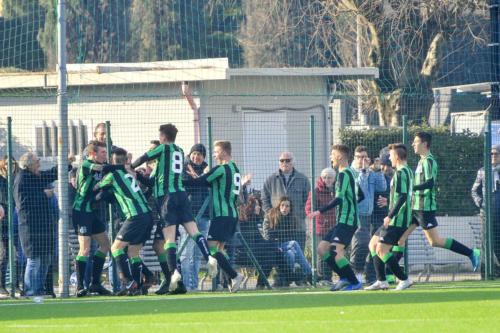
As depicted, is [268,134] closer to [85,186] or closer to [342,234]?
[342,234]

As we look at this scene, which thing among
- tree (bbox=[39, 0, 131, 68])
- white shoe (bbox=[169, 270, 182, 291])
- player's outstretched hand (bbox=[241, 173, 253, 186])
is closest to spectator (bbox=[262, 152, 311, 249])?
player's outstretched hand (bbox=[241, 173, 253, 186])

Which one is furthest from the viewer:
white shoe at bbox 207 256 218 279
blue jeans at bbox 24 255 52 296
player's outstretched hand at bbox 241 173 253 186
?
player's outstretched hand at bbox 241 173 253 186

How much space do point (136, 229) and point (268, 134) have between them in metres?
4.62

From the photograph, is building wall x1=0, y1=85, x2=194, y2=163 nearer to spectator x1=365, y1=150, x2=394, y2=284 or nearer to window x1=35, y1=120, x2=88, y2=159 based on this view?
window x1=35, y1=120, x2=88, y2=159

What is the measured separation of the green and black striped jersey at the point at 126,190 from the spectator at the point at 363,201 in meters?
3.59

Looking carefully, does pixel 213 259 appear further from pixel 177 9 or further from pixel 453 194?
pixel 177 9

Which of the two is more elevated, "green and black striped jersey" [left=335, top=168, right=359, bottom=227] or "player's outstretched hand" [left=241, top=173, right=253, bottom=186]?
"player's outstretched hand" [left=241, top=173, right=253, bottom=186]

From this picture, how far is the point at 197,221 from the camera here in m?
15.6

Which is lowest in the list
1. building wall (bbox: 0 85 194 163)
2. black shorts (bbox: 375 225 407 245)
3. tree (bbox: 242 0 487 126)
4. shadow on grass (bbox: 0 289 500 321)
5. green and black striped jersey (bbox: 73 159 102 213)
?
shadow on grass (bbox: 0 289 500 321)

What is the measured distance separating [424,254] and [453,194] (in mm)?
1207

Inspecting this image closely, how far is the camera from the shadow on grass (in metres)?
11.7

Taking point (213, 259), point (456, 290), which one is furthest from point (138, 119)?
point (456, 290)

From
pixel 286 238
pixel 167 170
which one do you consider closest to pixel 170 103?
pixel 286 238

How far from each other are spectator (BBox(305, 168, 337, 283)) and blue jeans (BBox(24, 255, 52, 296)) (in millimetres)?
3830
